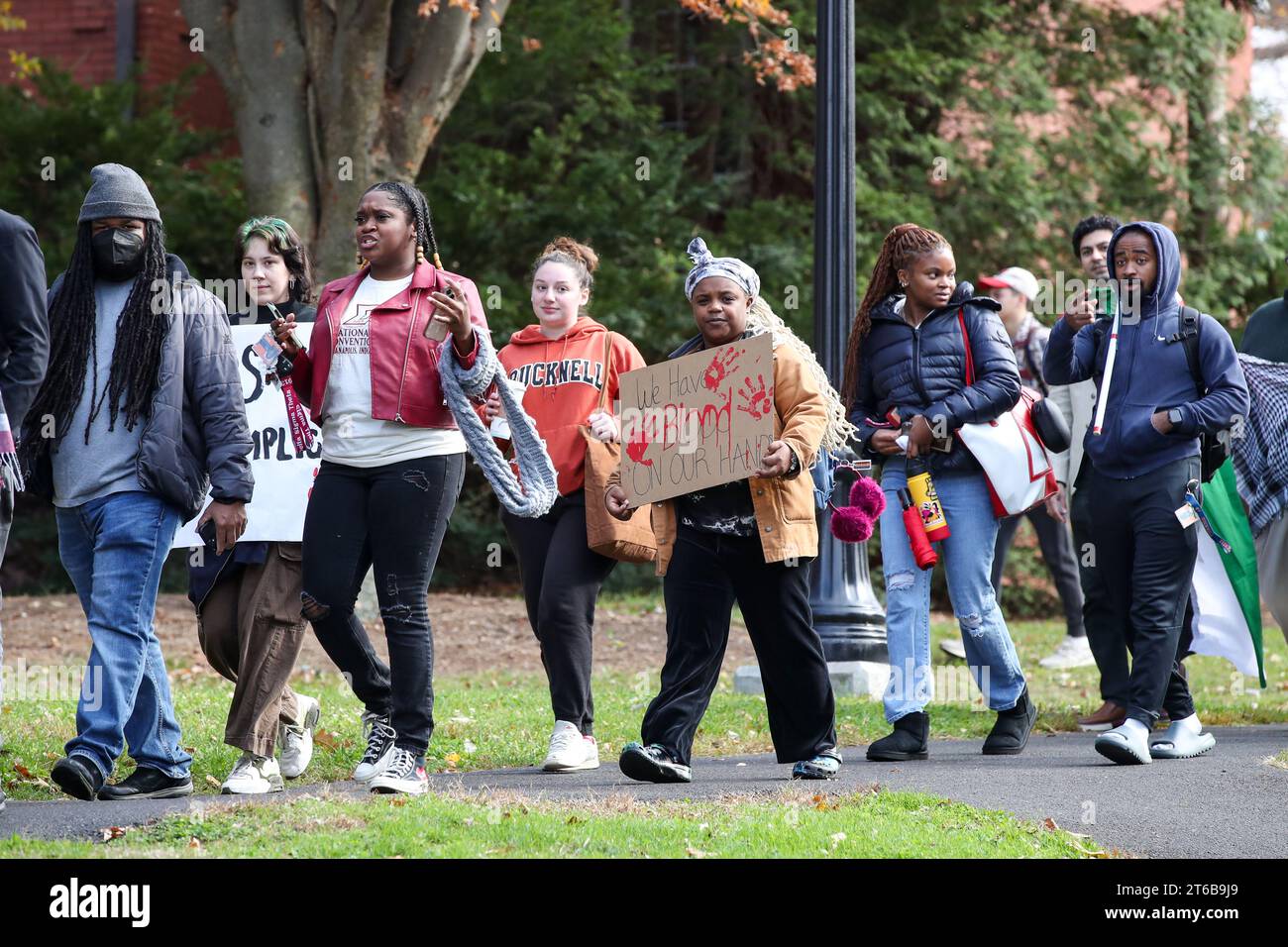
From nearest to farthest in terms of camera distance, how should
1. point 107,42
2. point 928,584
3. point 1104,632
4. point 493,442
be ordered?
point 493,442, point 928,584, point 1104,632, point 107,42

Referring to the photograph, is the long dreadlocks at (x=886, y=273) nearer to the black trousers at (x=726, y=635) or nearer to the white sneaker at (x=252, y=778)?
the black trousers at (x=726, y=635)

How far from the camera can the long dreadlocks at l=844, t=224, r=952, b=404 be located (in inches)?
290

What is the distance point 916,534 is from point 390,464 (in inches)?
91.8

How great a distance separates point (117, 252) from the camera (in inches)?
244

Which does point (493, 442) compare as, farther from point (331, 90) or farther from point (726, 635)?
point (331, 90)

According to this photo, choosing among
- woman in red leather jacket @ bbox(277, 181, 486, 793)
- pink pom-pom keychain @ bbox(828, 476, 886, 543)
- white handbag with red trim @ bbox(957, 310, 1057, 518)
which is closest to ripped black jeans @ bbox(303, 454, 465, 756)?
woman in red leather jacket @ bbox(277, 181, 486, 793)

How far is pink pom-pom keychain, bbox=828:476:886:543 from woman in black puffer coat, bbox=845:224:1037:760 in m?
0.22

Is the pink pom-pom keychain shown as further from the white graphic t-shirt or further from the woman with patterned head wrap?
the white graphic t-shirt

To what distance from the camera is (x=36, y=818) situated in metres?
5.64

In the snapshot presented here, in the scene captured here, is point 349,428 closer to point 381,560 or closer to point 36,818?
point 381,560

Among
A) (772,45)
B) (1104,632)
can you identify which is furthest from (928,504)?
(772,45)

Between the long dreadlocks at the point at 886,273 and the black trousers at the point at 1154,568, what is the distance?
120 cm

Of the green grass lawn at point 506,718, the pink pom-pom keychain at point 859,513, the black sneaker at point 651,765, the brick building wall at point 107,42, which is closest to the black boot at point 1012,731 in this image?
the green grass lawn at point 506,718

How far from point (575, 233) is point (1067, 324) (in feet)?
31.8
